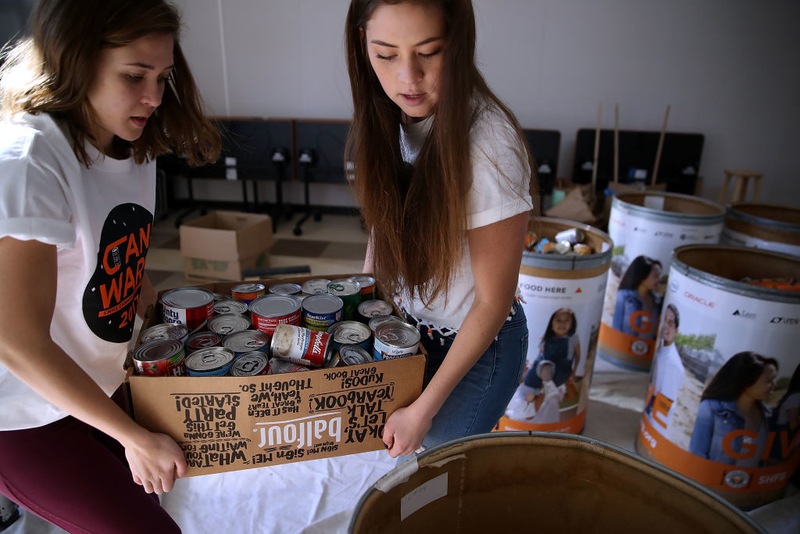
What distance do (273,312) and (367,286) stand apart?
23 centimetres

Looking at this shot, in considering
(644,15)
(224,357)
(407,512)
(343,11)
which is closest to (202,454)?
(224,357)

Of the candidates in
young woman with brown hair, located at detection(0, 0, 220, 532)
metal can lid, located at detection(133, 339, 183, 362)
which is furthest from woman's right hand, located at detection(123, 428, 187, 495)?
metal can lid, located at detection(133, 339, 183, 362)

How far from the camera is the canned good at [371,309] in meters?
1.08

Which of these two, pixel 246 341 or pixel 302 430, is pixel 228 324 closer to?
pixel 246 341

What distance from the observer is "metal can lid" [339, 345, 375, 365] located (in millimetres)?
909

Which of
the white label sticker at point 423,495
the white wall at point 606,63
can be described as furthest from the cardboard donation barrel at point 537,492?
the white wall at point 606,63

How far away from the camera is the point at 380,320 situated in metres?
1.02

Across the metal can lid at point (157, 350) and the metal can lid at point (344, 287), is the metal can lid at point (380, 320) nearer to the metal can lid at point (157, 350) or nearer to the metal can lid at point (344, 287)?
the metal can lid at point (344, 287)

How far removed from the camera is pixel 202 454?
88 cm

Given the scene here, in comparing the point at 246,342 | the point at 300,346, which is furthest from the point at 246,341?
the point at 300,346

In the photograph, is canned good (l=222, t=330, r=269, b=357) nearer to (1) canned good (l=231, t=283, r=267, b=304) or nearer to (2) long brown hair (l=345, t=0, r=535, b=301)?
(1) canned good (l=231, t=283, r=267, b=304)

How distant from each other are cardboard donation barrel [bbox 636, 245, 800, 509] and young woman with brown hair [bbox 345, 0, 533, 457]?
2.73ft

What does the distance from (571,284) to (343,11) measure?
160 inches

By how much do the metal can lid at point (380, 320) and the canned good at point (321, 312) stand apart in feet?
0.23
